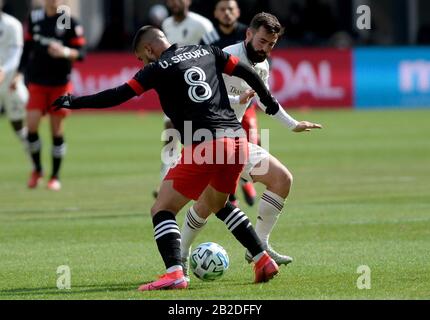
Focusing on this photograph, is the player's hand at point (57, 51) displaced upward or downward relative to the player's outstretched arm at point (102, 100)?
downward

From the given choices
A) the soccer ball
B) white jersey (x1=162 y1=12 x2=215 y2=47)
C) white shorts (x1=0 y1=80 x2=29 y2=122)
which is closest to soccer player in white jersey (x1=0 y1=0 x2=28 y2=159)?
white shorts (x1=0 y1=80 x2=29 y2=122)

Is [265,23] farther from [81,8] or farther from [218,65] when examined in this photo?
[81,8]

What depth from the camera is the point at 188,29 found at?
1616 cm

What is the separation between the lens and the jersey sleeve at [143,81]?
8.95m

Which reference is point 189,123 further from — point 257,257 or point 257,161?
point 257,161

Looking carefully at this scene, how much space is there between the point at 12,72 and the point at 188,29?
338cm

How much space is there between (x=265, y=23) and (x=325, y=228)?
3408mm

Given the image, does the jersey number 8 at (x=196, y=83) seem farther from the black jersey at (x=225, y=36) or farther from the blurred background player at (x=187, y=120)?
the black jersey at (x=225, y=36)

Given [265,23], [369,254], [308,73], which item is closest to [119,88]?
[265,23]

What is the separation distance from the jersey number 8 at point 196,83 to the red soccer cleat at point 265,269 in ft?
4.50

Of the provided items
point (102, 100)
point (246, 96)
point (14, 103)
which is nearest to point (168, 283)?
point (102, 100)

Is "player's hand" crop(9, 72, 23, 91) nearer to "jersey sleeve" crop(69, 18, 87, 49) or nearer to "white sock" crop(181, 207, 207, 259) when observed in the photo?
"jersey sleeve" crop(69, 18, 87, 49)

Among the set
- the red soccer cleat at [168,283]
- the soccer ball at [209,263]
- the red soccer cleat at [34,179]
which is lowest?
the red soccer cleat at [34,179]

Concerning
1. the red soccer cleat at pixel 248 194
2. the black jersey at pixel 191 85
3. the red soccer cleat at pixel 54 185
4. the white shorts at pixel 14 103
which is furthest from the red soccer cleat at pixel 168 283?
the white shorts at pixel 14 103
